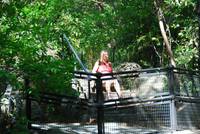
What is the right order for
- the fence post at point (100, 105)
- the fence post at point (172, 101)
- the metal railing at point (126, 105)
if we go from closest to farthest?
1. the fence post at point (100, 105)
2. the metal railing at point (126, 105)
3. the fence post at point (172, 101)

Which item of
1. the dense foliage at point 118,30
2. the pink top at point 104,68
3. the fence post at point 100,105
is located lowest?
the fence post at point 100,105

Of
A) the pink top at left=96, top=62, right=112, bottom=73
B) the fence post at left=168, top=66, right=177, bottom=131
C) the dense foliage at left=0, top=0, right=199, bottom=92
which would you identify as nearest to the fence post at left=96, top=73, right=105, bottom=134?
the dense foliage at left=0, top=0, right=199, bottom=92

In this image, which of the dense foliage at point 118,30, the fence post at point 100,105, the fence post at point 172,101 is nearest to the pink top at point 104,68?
the dense foliage at point 118,30

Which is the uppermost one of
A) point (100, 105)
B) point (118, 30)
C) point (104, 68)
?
point (118, 30)

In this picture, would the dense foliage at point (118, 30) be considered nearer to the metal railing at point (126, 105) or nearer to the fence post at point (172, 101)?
the metal railing at point (126, 105)

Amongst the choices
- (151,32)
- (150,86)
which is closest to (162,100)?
(150,86)

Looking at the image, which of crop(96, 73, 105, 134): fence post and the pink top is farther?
the pink top

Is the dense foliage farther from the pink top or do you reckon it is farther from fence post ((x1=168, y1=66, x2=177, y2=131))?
fence post ((x1=168, y1=66, x2=177, y2=131))

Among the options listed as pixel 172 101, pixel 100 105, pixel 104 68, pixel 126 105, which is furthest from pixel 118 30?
pixel 100 105

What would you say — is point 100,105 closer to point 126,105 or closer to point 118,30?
point 126,105

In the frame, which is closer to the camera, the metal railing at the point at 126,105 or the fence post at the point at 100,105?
the fence post at the point at 100,105

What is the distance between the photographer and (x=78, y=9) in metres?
17.8

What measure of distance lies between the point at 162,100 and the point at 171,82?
0.43 meters

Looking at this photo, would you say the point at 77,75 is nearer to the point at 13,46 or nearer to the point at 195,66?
the point at 13,46
